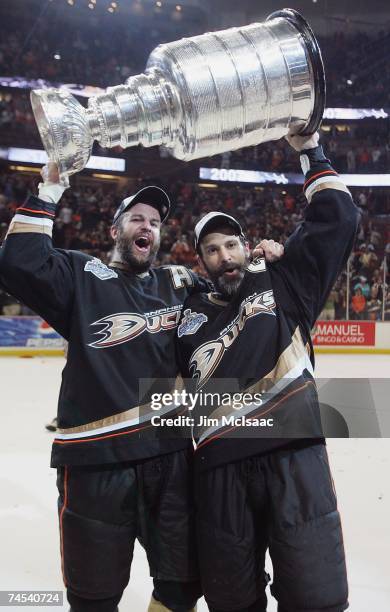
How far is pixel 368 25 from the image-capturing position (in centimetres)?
1681

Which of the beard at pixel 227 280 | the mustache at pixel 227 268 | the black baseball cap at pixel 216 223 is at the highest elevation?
the black baseball cap at pixel 216 223

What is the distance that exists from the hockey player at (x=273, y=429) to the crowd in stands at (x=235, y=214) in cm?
761

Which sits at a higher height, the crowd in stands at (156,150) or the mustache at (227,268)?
the crowd in stands at (156,150)

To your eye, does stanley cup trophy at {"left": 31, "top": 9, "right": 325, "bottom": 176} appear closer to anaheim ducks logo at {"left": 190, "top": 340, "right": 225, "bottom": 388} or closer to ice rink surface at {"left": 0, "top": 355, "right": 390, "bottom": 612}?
anaheim ducks logo at {"left": 190, "top": 340, "right": 225, "bottom": 388}

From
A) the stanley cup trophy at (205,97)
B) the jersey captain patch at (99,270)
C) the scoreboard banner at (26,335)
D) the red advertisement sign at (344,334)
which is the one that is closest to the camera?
the stanley cup trophy at (205,97)

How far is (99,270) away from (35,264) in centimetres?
23

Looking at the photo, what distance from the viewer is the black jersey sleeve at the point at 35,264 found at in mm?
1456

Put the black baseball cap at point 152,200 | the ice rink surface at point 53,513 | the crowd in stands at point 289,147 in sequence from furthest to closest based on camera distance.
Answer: the crowd in stands at point 289,147 → the ice rink surface at point 53,513 → the black baseball cap at point 152,200

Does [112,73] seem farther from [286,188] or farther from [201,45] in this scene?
[201,45]

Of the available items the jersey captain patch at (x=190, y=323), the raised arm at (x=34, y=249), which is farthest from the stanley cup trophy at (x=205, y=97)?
the jersey captain patch at (x=190, y=323)

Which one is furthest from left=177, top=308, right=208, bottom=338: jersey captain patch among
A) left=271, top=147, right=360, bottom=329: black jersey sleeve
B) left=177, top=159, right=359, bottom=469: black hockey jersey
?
left=271, top=147, right=360, bottom=329: black jersey sleeve

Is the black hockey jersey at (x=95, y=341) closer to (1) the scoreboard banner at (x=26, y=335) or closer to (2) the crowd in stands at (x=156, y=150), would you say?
(1) the scoreboard banner at (x=26, y=335)

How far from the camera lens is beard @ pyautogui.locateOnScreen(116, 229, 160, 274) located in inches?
67.1

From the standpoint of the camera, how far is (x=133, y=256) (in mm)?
1703
